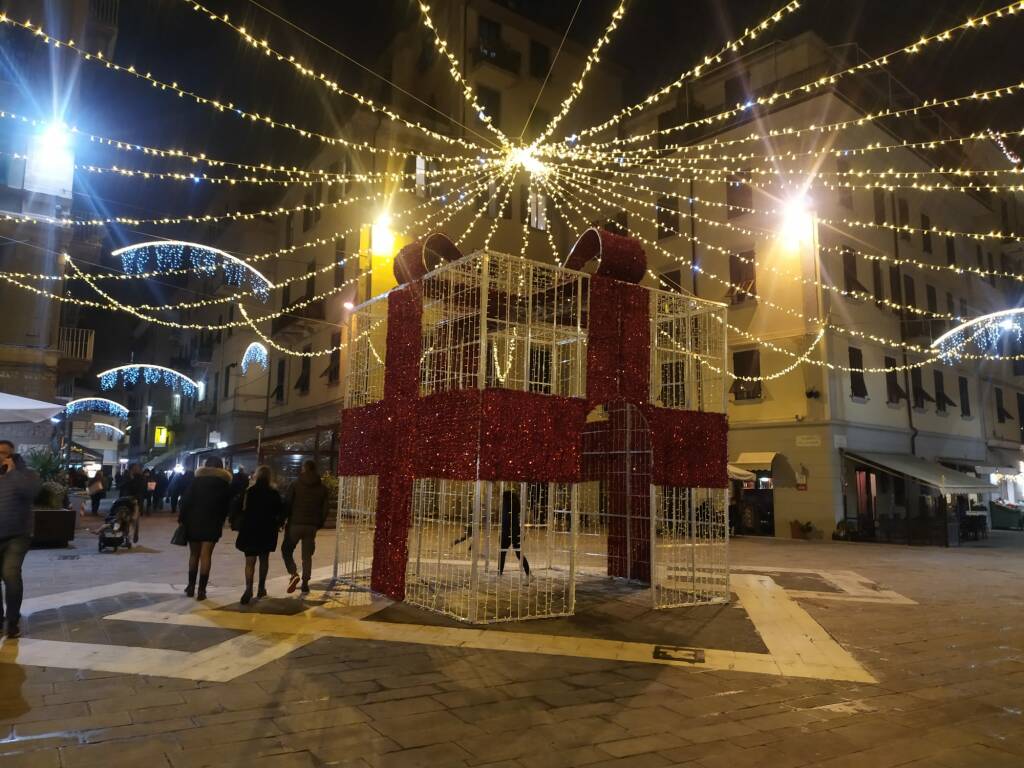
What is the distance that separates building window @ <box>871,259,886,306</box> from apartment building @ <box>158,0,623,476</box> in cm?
1032

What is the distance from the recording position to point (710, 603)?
866cm

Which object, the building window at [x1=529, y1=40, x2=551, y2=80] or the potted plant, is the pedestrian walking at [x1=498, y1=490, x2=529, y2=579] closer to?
the potted plant

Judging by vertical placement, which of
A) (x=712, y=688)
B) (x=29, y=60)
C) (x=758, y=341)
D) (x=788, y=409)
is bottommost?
(x=712, y=688)

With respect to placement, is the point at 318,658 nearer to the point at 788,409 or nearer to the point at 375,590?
the point at 375,590

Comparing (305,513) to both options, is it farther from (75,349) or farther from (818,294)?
(818,294)

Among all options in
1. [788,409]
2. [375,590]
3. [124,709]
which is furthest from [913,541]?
[124,709]

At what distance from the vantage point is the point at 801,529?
19.3 meters

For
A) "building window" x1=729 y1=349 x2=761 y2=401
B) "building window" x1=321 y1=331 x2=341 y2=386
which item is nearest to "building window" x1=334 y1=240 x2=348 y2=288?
"building window" x1=321 y1=331 x2=341 y2=386

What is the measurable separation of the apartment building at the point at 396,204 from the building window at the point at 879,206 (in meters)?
10.3

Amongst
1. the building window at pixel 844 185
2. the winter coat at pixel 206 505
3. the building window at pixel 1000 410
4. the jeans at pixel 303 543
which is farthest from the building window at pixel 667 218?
the building window at pixel 1000 410

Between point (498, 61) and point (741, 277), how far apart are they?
39.4ft

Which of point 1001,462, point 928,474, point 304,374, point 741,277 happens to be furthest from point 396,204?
point 1001,462

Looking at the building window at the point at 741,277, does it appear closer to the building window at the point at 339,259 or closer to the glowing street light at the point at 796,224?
the glowing street light at the point at 796,224

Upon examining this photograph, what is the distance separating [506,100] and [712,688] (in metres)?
23.9
